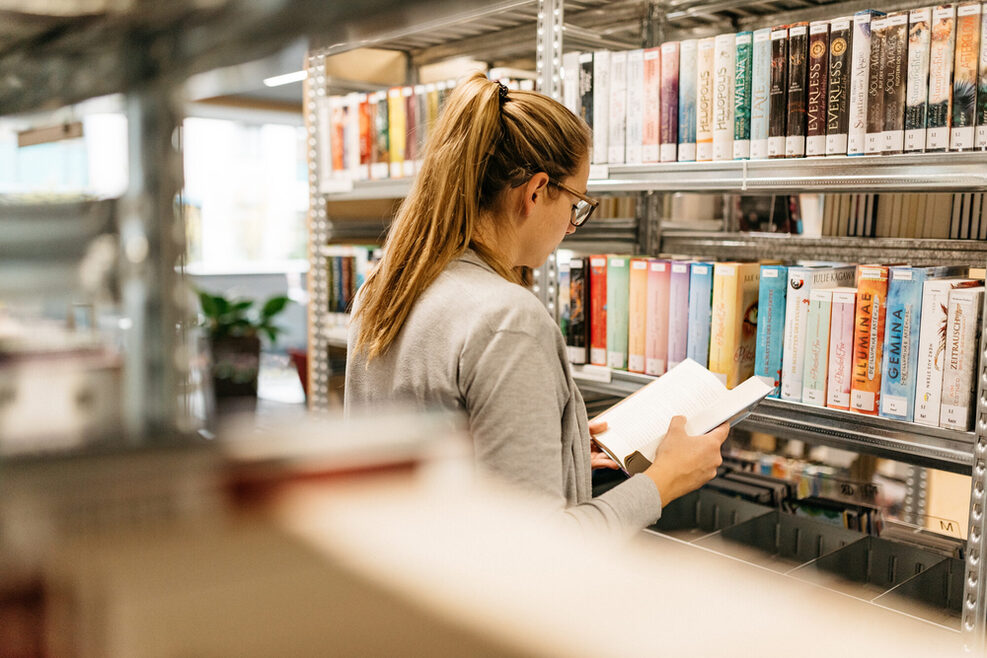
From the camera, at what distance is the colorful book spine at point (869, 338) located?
1561 millimetres

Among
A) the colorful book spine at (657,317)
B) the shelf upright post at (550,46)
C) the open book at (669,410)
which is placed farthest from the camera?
the shelf upright post at (550,46)

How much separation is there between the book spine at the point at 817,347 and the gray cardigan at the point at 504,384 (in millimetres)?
697

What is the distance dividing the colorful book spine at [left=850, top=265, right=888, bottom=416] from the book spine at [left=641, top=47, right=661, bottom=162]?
55cm

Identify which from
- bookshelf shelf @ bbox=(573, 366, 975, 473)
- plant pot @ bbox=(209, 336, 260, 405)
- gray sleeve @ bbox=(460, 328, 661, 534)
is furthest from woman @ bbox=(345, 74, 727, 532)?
plant pot @ bbox=(209, 336, 260, 405)

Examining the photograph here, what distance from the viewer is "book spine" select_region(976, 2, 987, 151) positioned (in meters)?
1.40

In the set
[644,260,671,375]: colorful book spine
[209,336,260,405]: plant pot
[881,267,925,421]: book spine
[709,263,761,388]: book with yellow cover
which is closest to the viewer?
[881,267,925,421]: book spine

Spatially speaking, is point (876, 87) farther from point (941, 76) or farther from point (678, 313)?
point (678, 313)

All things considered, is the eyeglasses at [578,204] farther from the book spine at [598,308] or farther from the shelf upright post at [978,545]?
the shelf upright post at [978,545]

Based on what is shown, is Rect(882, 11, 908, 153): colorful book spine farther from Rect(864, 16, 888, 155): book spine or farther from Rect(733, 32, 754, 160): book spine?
Rect(733, 32, 754, 160): book spine

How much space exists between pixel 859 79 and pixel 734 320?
1.77 ft

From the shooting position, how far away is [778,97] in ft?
5.49

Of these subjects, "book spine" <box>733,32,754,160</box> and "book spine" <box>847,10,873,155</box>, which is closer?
"book spine" <box>847,10,873,155</box>

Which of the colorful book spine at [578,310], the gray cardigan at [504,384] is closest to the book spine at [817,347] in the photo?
the colorful book spine at [578,310]

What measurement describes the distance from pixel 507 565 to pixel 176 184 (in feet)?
0.94
